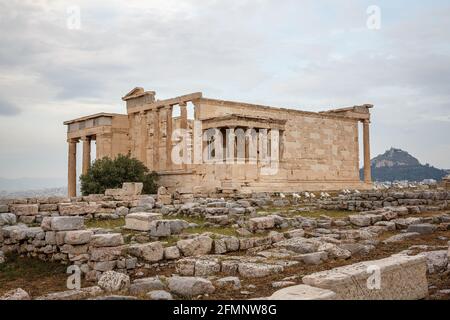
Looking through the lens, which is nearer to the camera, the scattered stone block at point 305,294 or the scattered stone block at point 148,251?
the scattered stone block at point 305,294

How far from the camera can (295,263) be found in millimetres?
8117

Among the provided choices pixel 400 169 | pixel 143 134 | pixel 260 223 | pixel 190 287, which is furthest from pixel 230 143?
pixel 400 169

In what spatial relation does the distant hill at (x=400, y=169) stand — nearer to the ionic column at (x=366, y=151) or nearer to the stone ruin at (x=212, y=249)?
the ionic column at (x=366, y=151)

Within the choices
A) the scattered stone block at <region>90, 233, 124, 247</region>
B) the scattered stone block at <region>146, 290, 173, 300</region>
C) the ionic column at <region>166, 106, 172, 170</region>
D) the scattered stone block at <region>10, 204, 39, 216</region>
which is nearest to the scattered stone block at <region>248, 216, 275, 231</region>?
the scattered stone block at <region>90, 233, 124, 247</region>

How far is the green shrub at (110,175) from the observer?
1099 inches

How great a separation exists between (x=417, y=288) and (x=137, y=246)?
16.4 feet

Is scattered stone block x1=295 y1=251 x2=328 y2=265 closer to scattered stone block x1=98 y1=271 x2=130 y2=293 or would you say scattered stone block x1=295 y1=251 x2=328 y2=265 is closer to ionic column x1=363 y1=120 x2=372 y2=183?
scattered stone block x1=98 y1=271 x2=130 y2=293

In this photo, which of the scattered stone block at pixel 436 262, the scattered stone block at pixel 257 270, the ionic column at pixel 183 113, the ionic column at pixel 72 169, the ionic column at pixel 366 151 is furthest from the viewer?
the ionic column at pixel 366 151

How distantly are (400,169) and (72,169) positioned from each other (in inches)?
3830

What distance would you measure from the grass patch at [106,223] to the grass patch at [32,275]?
3.14 meters

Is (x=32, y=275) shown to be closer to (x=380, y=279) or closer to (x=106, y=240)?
(x=106, y=240)

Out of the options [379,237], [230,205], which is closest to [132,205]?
[230,205]

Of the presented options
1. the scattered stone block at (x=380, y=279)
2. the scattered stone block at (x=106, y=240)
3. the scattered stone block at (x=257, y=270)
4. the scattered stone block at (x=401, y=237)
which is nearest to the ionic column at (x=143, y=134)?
the scattered stone block at (x=401, y=237)

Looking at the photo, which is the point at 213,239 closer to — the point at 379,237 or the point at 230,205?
the point at 379,237
